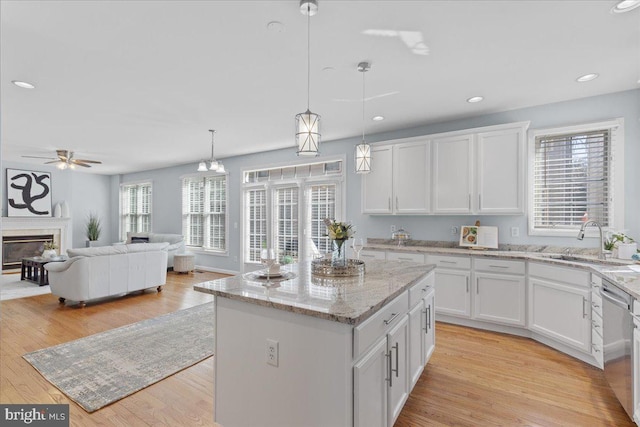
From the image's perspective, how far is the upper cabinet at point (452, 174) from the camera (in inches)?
142

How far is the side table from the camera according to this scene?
22.7 ft

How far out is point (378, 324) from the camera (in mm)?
1646

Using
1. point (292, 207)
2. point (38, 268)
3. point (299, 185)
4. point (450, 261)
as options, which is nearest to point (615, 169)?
point (450, 261)

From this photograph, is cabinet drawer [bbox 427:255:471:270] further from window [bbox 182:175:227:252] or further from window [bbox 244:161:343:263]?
window [bbox 182:175:227:252]

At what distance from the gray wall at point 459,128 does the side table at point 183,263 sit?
413mm

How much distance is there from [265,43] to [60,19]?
1.34 m

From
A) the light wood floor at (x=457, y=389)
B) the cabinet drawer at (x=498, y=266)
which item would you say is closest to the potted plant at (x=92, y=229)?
the light wood floor at (x=457, y=389)

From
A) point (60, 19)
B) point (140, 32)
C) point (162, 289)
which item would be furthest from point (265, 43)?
point (162, 289)

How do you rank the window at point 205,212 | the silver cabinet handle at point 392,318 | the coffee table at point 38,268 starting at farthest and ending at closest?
the window at point 205,212 < the coffee table at point 38,268 < the silver cabinet handle at point 392,318

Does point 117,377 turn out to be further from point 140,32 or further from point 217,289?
point 140,32

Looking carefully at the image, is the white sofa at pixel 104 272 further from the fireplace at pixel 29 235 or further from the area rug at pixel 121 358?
the fireplace at pixel 29 235

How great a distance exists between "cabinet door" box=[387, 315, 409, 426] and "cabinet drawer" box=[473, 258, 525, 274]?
78.7 inches

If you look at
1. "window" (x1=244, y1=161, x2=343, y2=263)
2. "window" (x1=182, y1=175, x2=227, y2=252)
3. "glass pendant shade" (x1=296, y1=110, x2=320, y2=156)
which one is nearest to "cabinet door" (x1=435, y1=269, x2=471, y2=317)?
"window" (x1=244, y1=161, x2=343, y2=263)

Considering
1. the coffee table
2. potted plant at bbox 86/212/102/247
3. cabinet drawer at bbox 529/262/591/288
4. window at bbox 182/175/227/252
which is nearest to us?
cabinet drawer at bbox 529/262/591/288
